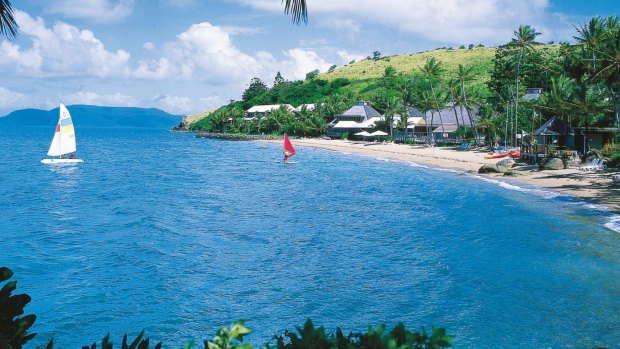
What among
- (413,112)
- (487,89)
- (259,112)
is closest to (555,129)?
(413,112)

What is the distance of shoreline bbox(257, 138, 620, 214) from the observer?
1139 inches

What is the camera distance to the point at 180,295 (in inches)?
564

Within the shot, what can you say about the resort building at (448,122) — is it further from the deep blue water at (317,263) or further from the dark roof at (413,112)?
the deep blue water at (317,263)

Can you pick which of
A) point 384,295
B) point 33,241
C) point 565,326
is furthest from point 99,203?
point 565,326

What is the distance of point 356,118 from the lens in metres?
86.1

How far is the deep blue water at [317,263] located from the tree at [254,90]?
4454 inches

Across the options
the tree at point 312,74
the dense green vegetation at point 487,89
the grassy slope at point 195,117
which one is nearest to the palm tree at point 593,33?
the dense green vegetation at point 487,89

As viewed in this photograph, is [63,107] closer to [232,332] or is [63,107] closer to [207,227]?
[207,227]

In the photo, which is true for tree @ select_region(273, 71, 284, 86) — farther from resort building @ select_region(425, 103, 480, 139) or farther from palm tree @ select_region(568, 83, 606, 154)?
palm tree @ select_region(568, 83, 606, 154)

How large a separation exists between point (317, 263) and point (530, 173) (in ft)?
86.4

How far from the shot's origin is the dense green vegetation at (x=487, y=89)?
1639 inches

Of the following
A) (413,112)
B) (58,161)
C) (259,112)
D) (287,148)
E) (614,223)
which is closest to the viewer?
(614,223)

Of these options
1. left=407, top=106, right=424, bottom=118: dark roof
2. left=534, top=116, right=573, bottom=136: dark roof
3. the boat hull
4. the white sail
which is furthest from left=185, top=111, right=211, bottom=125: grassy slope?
left=534, top=116, right=573, bottom=136: dark roof

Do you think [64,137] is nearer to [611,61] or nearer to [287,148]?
[287,148]
